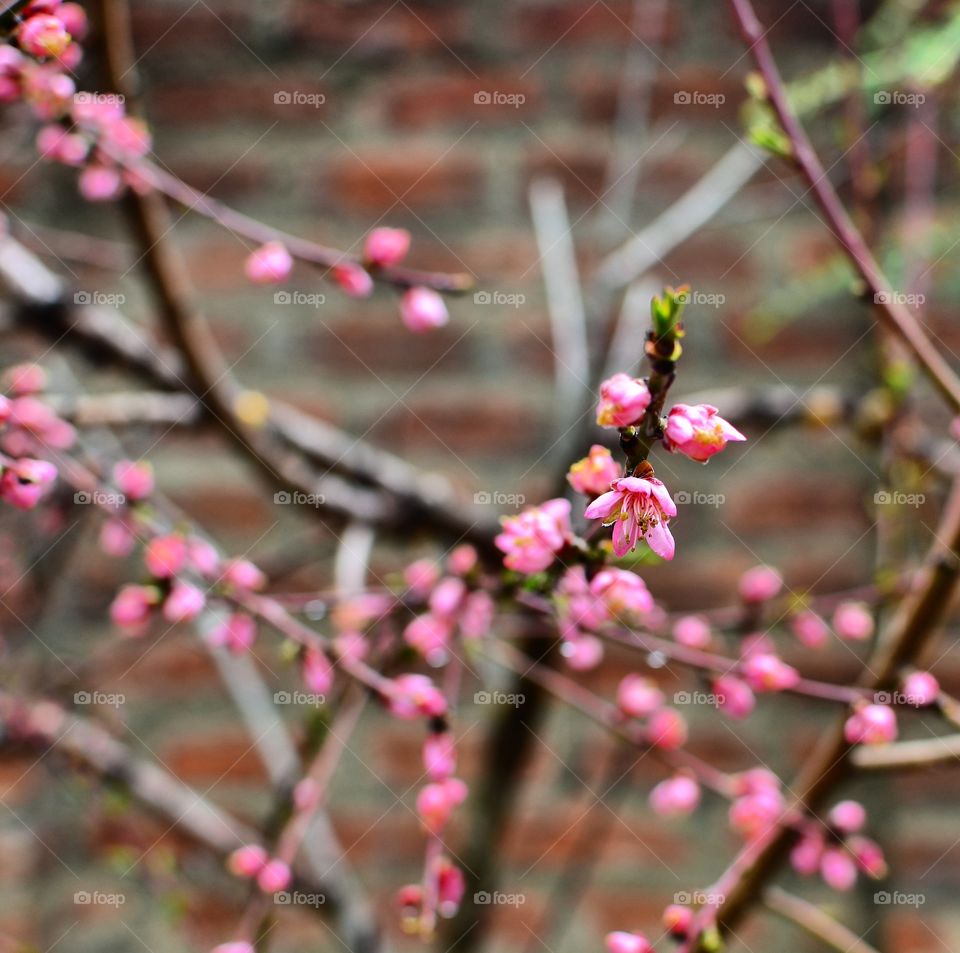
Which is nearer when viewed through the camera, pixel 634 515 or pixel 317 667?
pixel 634 515

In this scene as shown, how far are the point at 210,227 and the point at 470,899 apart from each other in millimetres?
799

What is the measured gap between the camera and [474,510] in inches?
29.1

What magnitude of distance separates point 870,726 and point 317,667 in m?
0.28

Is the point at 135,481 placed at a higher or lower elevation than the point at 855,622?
higher

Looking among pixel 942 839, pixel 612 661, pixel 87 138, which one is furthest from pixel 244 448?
pixel 942 839

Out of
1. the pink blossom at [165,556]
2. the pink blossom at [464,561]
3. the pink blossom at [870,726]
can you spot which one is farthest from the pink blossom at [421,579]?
the pink blossom at [870,726]

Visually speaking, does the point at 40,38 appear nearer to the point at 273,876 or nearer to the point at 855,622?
the point at 273,876

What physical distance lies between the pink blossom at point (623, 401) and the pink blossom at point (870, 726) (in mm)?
262

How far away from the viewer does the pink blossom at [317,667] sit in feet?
1.58

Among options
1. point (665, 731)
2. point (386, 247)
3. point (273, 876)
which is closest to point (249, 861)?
point (273, 876)

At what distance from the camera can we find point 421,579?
1.86 ft

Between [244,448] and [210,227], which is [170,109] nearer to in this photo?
[210,227]

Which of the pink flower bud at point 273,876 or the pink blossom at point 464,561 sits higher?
the pink blossom at point 464,561

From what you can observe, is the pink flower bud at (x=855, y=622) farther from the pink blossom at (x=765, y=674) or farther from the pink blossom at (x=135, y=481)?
the pink blossom at (x=135, y=481)
